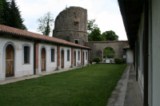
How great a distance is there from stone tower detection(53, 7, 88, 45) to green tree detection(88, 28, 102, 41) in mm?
23947

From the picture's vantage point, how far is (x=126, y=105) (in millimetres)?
7340

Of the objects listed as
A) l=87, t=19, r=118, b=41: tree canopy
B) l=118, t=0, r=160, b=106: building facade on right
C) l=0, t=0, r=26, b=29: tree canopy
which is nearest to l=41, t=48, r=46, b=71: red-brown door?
l=118, t=0, r=160, b=106: building facade on right

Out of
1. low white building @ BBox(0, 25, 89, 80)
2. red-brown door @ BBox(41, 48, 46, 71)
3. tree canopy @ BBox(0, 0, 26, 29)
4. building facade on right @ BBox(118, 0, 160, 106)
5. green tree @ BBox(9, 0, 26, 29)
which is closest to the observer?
building facade on right @ BBox(118, 0, 160, 106)

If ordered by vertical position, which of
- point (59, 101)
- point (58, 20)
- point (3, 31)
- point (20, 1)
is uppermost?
point (20, 1)

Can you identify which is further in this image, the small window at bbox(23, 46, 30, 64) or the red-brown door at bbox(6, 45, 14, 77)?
the small window at bbox(23, 46, 30, 64)

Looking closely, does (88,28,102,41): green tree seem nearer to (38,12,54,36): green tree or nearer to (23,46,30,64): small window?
(38,12,54,36): green tree

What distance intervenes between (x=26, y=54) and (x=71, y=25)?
27306 millimetres

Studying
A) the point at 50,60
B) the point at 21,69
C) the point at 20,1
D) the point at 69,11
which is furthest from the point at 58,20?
the point at 21,69

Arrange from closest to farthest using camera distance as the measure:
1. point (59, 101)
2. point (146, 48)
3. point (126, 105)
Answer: point (146, 48)
point (126, 105)
point (59, 101)

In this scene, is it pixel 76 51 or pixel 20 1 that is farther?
pixel 20 1

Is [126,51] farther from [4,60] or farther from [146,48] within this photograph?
[146,48]

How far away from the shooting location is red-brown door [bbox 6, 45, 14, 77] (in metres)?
16.3

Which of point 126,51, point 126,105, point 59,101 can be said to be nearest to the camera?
point 126,105

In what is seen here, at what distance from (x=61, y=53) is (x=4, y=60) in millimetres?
13043
